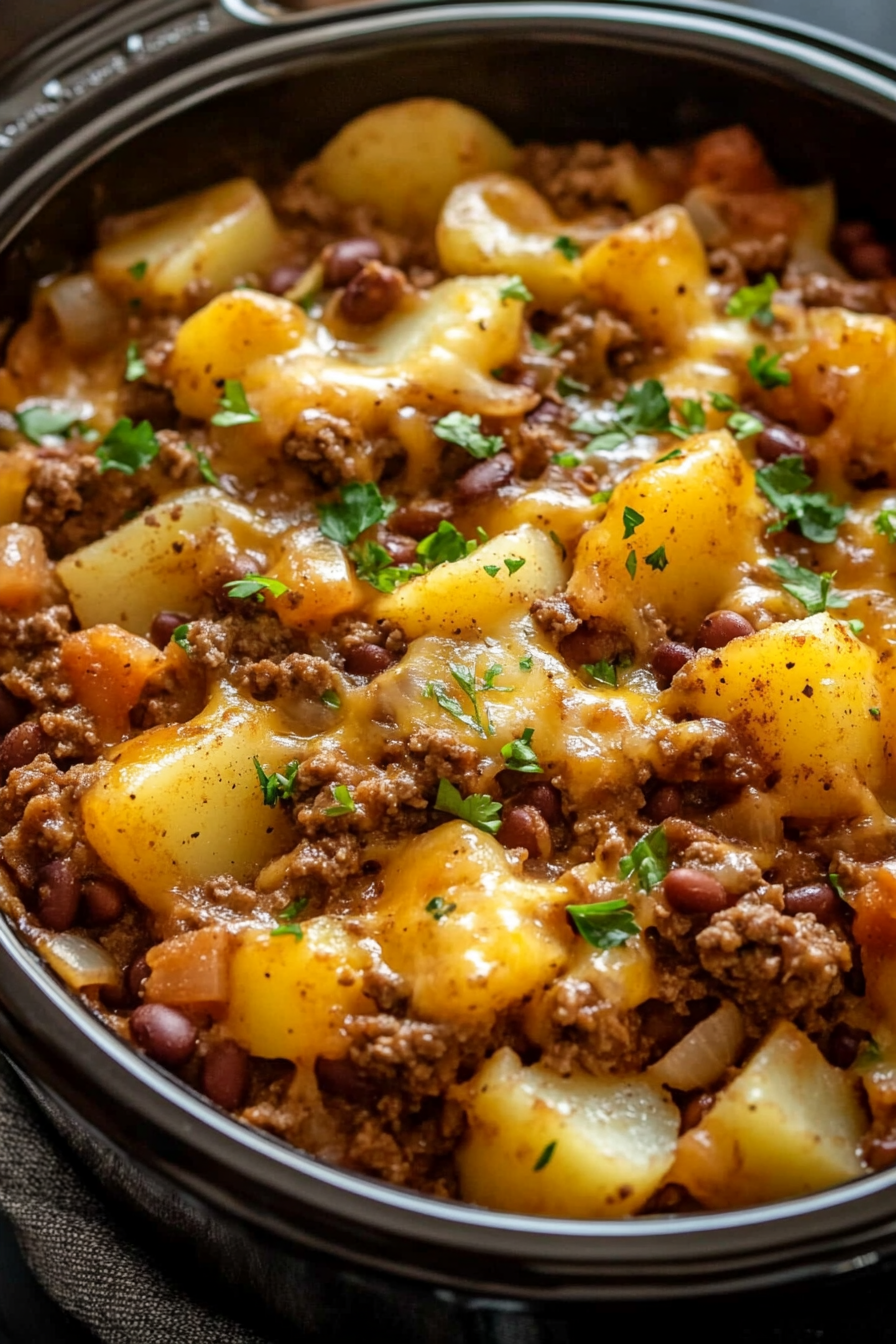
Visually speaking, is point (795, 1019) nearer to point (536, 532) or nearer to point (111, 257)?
point (536, 532)

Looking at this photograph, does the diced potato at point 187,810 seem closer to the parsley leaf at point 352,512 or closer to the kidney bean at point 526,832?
the kidney bean at point 526,832

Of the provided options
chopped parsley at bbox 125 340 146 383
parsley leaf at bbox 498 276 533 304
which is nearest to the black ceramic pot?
chopped parsley at bbox 125 340 146 383

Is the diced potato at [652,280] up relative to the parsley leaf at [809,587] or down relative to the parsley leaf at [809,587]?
up

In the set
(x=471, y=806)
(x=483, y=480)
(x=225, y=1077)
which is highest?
(x=483, y=480)

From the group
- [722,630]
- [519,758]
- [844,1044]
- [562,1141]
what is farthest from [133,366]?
[844,1044]

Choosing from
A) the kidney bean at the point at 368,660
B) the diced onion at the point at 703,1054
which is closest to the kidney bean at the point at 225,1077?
the diced onion at the point at 703,1054

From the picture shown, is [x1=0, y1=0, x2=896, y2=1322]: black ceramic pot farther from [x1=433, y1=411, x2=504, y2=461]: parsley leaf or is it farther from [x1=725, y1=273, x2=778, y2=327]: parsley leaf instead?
[x1=433, y1=411, x2=504, y2=461]: parsley leaf

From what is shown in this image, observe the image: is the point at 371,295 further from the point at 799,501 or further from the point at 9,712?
the point at 9,712
